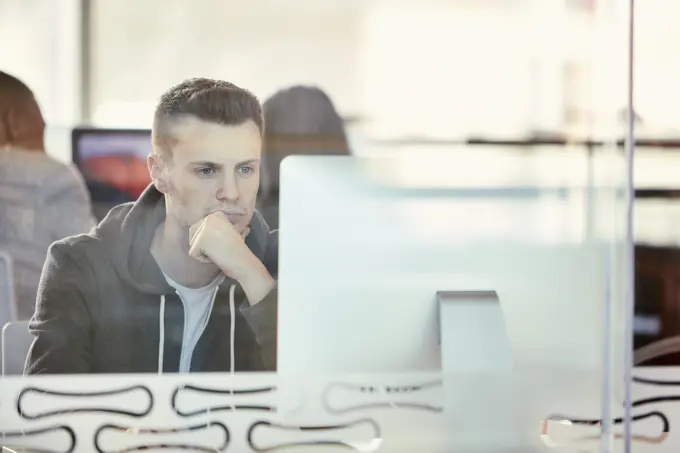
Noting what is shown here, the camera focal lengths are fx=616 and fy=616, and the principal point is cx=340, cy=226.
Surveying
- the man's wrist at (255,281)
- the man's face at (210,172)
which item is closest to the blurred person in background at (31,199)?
the man's face at (210,172)

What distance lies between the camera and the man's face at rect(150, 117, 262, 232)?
2.93ft

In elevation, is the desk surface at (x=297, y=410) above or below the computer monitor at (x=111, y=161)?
below

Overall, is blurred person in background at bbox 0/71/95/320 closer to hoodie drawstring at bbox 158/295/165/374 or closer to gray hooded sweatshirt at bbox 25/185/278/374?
gray hooded sweatshirt at bbox 25/185/278/374

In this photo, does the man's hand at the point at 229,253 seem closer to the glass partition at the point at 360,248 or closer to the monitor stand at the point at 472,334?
→ the glass partition at the point at 360,248

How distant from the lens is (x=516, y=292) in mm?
917

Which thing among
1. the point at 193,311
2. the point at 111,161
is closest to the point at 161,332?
the point at 193,311

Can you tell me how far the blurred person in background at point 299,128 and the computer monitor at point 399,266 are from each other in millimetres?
16

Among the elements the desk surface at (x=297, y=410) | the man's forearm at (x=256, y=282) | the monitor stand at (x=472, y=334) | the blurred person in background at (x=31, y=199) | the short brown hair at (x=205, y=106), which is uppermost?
the short brown hair at (x=205, y=106)

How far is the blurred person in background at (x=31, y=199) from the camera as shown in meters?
0.91

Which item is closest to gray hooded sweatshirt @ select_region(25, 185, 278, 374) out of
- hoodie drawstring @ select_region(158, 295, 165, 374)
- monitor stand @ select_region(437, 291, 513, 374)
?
hoodie drawstring @ select_region(158, 295, 165, 374)

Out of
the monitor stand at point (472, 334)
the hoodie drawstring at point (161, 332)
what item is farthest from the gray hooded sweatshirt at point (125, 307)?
the monitor stand at point (472, 334)

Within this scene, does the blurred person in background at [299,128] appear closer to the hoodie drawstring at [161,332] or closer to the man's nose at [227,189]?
the man's nose at [227,189]

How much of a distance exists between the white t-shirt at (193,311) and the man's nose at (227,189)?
117mm

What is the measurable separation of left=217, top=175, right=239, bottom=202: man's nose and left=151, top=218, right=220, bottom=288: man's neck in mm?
78
